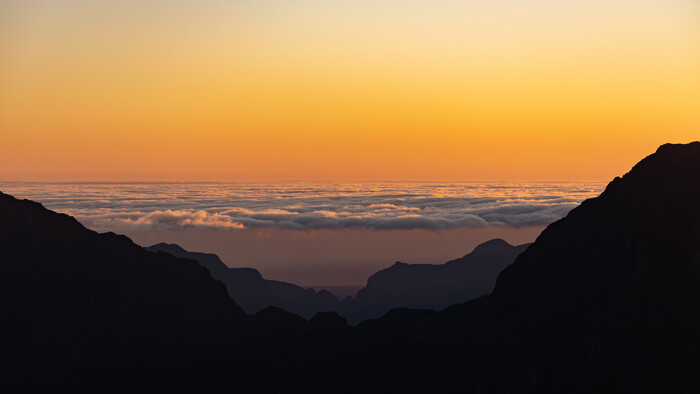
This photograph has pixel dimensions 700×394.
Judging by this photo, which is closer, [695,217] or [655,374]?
[655,374]

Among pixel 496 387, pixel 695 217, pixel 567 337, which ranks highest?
pixel 695 217

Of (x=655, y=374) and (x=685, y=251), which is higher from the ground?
(x=685, y=251)

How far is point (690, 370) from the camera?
17712 centimetres

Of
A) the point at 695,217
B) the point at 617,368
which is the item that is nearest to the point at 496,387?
the point at 617,368

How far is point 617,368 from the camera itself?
183 metres

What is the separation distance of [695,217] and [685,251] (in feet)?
30.8

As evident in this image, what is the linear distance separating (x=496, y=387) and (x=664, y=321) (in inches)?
1576

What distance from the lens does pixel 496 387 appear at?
19825cm

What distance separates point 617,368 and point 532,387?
18797mm

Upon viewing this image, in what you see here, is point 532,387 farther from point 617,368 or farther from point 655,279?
point 655,279

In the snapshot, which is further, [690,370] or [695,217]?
[695,217]

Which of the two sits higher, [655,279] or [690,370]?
[655,279]

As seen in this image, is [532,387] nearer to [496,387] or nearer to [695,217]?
[496,387]

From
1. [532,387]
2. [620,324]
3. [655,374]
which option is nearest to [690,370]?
[655,374]
